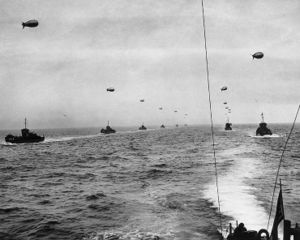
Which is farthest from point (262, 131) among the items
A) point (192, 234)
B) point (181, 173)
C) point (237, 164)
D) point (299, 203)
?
point (192, 234)

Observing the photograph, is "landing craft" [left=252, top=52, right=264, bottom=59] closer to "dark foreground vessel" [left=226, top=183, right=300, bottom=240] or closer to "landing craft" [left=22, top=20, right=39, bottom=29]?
"landing craft" [left=22, top=20, right=39, bottom=29]

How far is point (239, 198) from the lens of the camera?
2080cm

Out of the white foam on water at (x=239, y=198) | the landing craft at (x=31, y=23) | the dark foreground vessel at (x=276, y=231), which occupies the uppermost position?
the landing craft at (x=31, y=23)

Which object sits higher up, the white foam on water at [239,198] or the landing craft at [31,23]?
the landing craft at [31,23]

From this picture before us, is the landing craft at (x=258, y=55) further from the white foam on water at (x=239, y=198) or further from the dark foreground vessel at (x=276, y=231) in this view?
the dark foreground vessel at (x=276, y=231)

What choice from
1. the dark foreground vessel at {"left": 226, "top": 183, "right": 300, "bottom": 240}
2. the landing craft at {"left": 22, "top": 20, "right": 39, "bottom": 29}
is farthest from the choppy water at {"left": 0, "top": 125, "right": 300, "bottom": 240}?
the landing craft at {"left": 22, "top": 20, "right": 39, "bottom": 29}

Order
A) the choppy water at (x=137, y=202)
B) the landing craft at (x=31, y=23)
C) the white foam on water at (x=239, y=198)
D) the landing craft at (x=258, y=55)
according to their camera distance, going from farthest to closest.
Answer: the landing craft at (x=258, y=55) < the landing craft at (x=31, y=23) < the white foam on water at (x=239, y=198) < the choppy water at (x=137, y=202)

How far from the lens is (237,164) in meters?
36.9

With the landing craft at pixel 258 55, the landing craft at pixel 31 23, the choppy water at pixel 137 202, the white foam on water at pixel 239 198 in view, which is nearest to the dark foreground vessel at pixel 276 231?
the choppy water at pixel 137 202

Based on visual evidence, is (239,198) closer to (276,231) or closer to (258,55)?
(276,231)

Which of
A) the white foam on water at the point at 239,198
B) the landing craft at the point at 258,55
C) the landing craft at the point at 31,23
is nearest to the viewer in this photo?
the white foam on water at the point at 239,198

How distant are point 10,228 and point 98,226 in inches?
167

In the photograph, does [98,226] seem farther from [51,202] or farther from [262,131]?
[262,131]

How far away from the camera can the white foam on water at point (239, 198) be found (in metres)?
16.4
